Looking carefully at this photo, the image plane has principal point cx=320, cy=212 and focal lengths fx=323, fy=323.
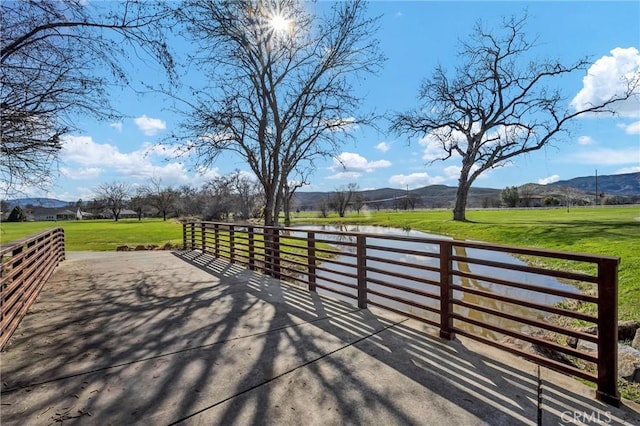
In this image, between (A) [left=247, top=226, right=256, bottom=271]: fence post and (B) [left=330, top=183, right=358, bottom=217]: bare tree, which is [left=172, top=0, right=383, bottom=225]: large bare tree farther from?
(B) [left=330, top=183, right=358, bottom=217]: bare tree

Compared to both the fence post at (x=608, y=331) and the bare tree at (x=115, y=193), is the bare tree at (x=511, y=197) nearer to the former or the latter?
the fence post at (x=608, y=331)

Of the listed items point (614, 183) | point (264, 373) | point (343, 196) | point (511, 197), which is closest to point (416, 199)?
point (511, 197)

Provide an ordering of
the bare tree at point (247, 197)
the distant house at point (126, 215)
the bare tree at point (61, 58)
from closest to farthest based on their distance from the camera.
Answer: the bare tree at point (61, 58)
the bare tree at point (247, 197)
the distant house at point (126, 215)

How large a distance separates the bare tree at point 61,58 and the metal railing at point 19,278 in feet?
5.03

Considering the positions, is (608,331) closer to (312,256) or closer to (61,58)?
(312,256)

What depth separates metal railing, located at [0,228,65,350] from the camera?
3.33 metres

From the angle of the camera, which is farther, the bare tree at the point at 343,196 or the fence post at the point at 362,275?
the bare tree at the point at 343,196

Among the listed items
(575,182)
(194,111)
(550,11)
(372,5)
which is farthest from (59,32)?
(575,182)

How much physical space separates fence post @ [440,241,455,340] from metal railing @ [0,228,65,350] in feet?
14.0

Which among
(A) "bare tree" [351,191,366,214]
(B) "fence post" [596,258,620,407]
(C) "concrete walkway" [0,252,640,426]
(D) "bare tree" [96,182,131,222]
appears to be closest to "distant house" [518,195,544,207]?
(A) "bare tree" [351,191,366,214]

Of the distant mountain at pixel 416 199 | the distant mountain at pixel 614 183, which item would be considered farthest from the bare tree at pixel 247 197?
the distant mountain at pixel 614 183

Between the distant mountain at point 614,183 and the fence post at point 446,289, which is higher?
the distant mountain at point 614,183

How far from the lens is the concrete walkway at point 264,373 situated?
80.3 inches

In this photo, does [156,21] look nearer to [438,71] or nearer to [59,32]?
[59,32]
